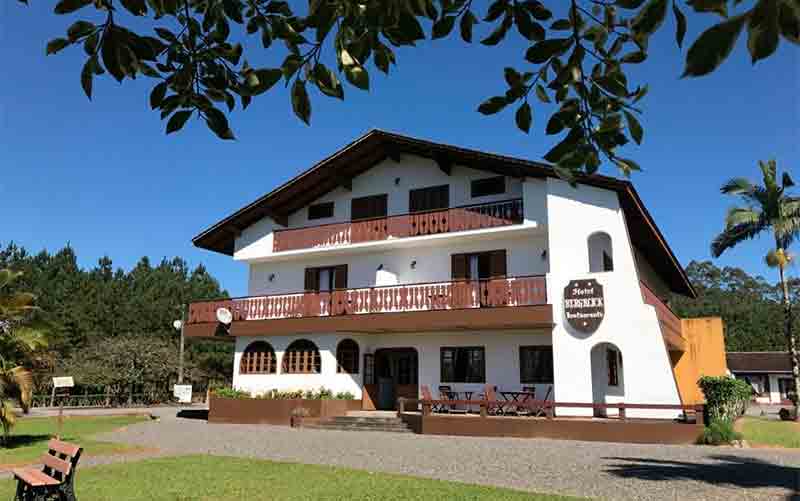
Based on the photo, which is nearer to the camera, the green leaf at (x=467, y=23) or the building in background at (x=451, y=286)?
the green leaf at (x=467, y=23)

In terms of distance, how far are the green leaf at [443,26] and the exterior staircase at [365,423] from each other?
1609 cm

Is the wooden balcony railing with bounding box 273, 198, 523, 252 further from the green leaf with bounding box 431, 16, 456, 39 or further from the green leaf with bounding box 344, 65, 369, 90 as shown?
the green leaf with bounding box 344, 65, 369, 90

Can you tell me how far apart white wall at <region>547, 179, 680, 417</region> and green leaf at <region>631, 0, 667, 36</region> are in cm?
1446

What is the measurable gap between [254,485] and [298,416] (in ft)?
35.4

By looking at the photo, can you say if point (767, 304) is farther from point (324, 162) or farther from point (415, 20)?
point (415, 20)

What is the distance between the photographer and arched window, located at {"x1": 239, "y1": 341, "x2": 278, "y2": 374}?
22469mm

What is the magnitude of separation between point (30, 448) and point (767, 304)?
75.8 meters

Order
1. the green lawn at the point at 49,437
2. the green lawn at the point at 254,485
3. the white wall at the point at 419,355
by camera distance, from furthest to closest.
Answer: the white wall at the point at 419,355
the green lawn at the point at 49,437
the green lawn at the point at 254,485

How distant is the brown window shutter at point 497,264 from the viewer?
66.6ft

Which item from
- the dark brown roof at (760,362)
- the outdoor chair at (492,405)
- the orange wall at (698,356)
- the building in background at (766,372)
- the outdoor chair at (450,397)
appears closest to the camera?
the outdoor chair at (492,405)

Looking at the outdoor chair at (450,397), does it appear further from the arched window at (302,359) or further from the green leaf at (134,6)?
the green leaf at (134,6)

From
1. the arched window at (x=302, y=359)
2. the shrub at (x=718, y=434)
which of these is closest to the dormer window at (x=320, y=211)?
the arched window at (x=302, y=359)

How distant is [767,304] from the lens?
70.8 meters

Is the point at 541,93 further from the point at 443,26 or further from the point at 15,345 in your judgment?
the point at 15,345
